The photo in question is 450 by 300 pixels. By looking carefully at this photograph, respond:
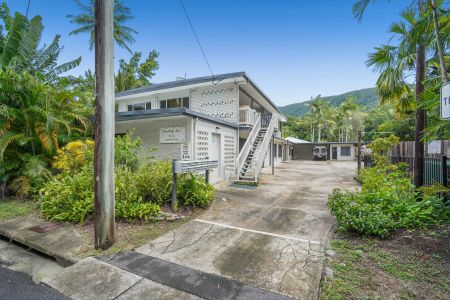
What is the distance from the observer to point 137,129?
9.31 m

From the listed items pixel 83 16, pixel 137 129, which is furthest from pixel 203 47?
pixel 83 16

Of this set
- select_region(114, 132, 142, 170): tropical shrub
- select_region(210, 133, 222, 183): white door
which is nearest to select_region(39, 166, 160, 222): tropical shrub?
select_region(114, 132, 142, 170): tropical shrub

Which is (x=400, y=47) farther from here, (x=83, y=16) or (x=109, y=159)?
(x=83, y=16)

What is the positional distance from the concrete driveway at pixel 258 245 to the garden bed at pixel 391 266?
257 millimetres

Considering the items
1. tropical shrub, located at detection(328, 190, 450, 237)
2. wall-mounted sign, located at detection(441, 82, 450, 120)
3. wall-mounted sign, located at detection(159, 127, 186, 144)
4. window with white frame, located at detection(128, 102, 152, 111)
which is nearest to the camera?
wall-mounted sign, located at detection(441, 82, 450, 120)

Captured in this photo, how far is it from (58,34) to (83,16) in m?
17.2

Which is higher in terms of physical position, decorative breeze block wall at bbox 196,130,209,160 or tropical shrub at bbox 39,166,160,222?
decorative breeze block wall at bbox 196,130,209,160

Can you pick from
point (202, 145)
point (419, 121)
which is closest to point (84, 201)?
point (202, 145)

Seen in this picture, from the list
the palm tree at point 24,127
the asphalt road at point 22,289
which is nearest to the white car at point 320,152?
the palm tree at point 24,127

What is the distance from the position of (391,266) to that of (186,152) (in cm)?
674

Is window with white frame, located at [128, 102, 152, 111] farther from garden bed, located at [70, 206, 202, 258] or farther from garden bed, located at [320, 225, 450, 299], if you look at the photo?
garden bed, located at [320, 225, 450, 299]

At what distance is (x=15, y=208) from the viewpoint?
18.4 ft

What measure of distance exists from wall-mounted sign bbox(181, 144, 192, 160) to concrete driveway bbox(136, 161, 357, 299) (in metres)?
2.60

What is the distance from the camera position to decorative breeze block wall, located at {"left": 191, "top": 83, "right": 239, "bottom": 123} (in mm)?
11719
